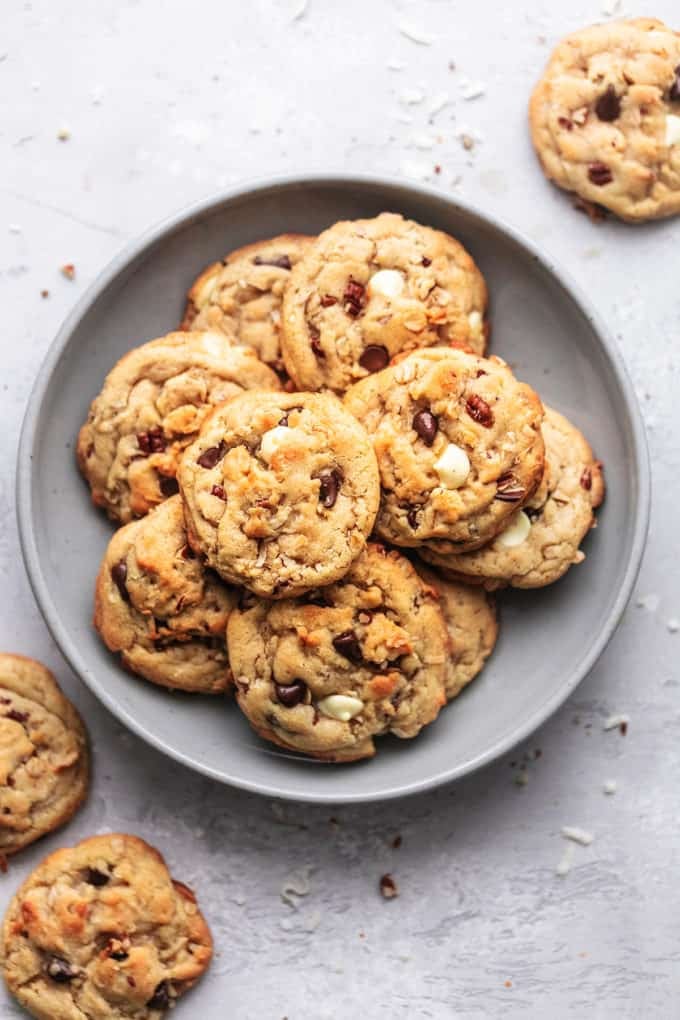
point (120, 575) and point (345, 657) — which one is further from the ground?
point (120, 575)

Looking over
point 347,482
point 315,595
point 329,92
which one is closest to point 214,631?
point 315,595

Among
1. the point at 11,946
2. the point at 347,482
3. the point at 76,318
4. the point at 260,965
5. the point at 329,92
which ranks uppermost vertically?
the point at 329,92

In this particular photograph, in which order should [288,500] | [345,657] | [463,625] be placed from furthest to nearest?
[463,625], [345,657], [288,500]

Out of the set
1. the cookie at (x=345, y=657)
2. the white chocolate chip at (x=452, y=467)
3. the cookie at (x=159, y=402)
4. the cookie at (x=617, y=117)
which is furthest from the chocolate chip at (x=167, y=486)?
the cookie at (x=617, y=117)

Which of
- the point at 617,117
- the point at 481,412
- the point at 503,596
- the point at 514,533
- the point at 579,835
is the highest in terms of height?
the point at 617,117

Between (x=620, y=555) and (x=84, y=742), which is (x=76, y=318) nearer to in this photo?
(x=84, y=742)

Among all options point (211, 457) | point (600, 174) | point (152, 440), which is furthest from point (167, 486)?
point (600, 174)

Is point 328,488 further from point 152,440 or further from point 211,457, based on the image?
point 152,440
